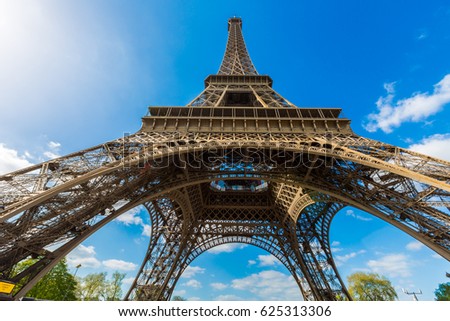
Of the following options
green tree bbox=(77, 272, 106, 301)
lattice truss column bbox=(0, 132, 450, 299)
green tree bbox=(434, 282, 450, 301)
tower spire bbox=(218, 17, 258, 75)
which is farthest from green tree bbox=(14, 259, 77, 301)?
green tree bbox=(434, 282, 450, 301)

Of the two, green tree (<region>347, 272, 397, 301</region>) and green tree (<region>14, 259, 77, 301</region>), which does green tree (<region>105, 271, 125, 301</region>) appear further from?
green tree (<region>347, 272, 397, 301</region>)

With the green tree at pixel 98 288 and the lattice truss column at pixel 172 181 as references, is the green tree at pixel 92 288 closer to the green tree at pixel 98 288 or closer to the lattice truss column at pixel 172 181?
the green tree at pixel 98 288

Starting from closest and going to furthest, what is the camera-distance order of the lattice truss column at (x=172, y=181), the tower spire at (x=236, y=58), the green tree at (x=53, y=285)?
the lattice truss column at (x=172, y=181)
the green tree at (x=53, y=285)
the tower spire at (x=236, y=58)

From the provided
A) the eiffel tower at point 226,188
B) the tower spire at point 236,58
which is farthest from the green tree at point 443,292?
the tower spire at point 236,58

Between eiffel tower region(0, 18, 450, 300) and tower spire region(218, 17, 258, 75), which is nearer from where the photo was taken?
eiffel tower region(0, 18, 450, 300)

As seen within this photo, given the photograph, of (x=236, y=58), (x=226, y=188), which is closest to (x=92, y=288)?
(x=226, y=188)

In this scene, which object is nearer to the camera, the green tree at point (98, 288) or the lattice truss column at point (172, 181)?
the lattice truss column at point (172, 181)
